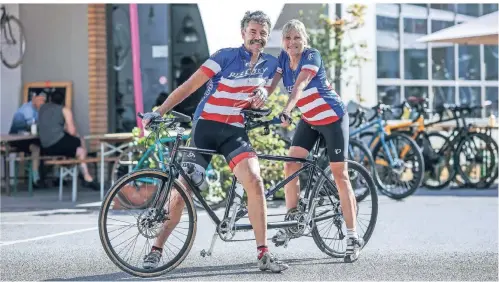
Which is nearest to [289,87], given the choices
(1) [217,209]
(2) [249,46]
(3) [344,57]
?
(2) [249,46]

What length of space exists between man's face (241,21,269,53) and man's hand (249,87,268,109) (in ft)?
0.86

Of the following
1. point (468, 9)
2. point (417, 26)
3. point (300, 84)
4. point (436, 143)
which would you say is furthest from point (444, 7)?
point (300, 84)

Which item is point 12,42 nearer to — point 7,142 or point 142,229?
point 7,142

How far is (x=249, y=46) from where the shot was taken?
24.6ft

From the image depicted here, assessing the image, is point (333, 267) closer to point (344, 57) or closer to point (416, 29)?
point (344, 57)

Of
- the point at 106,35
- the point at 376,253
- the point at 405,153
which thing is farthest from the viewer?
the point at 106,35

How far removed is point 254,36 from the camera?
7.48 metres

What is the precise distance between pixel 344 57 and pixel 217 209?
4981mm

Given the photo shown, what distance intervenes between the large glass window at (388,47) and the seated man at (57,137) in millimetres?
4925

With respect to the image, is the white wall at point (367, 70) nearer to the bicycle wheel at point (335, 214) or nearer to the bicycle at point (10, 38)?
the bicycle at point (10, 38)

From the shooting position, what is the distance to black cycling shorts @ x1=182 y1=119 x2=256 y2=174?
7.48m

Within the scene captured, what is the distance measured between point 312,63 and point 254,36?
1.77ft

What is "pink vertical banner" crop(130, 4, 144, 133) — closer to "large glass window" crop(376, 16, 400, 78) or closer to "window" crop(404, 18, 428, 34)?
"large glass window" crop(376, 16, 400, 78)

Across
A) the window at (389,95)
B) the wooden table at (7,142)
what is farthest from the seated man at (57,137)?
the window at (389,95)
